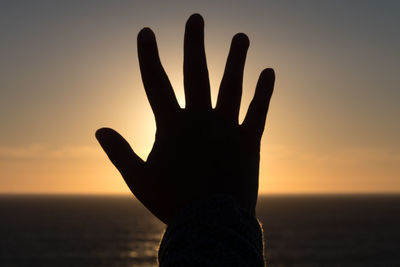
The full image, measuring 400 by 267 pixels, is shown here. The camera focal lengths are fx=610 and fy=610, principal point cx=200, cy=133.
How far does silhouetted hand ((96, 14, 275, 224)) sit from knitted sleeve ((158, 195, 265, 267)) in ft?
0.48

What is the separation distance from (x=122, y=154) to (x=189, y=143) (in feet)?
1.02

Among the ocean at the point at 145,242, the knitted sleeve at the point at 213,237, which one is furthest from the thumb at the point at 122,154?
the ocean at the point at 145,242

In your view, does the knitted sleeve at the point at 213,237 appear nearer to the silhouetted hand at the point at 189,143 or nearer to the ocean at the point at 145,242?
the silhouetted hand at the point at 189,143

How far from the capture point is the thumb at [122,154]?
9.05 ft

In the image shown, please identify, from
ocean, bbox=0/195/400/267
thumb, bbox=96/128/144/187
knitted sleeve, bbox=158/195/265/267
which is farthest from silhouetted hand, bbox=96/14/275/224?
ocean, bbox=0/195/400/267

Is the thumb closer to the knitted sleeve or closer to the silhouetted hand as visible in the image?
the silhouetted hand

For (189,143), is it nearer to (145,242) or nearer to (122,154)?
(122,154)

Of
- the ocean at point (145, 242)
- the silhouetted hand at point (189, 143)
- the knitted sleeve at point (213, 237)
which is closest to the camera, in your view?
the knitted sleeve at point (213, 237)

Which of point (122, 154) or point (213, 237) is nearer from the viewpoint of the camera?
point (213, 237)

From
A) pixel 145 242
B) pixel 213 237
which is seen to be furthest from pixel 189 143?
pixel 145 242

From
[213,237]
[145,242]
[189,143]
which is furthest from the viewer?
[145,242]

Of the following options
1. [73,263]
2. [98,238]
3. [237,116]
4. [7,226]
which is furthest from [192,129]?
[7,226]

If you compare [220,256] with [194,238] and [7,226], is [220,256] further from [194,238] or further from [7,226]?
[7,226]

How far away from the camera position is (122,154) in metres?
2.77
